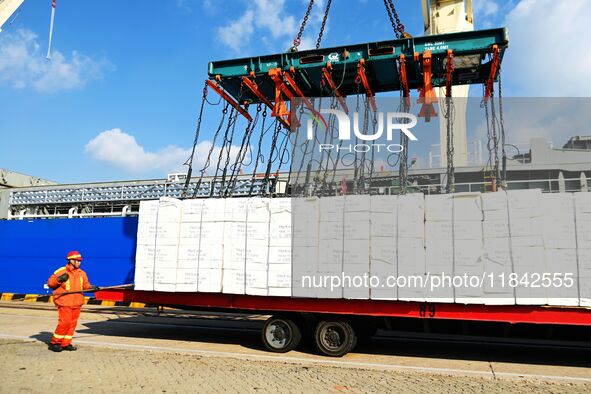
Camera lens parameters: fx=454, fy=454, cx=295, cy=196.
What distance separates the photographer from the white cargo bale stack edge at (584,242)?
588 cm

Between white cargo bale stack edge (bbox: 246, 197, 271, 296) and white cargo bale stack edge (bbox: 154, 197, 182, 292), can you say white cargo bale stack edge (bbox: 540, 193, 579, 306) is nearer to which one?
white cargo bale stack edge (bbox: 246, 197, 271, 296)

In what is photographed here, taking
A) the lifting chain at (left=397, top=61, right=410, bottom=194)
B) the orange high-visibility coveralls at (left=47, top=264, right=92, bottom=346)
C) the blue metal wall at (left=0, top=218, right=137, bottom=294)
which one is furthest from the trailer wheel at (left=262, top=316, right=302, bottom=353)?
the blue metal wall at (left=0, top=218, right=137, bottom=294)

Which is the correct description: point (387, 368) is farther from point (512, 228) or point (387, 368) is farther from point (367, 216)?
point (512, 228)

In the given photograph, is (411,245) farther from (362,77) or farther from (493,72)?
(493,72)

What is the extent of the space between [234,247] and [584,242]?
4.94m

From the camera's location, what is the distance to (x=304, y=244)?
6.95m

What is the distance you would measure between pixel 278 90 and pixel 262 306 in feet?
21.8

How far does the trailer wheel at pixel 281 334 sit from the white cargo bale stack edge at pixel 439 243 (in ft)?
7.14

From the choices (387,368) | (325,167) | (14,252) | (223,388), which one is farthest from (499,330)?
(14,252)

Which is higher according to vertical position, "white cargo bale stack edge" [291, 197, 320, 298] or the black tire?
"white cargo bale stack edge" [291, 197, 320, 298]

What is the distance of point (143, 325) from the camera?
10.2 m

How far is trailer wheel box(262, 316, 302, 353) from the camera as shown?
721 cm

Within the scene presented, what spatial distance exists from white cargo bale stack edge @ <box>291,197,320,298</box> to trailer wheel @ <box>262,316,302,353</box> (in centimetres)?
64

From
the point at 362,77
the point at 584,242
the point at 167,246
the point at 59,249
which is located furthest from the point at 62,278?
the point at 362,77
